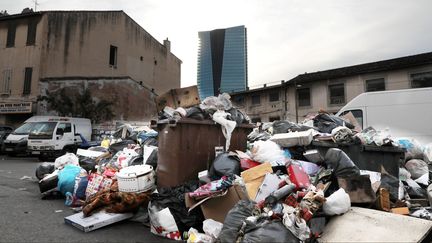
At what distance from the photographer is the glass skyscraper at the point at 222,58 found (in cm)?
4134

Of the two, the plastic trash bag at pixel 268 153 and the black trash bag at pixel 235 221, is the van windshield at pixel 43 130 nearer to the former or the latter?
the plastic trash bag at pixel 268 153

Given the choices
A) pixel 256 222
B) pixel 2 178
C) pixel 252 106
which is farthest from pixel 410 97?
pixel 252 106

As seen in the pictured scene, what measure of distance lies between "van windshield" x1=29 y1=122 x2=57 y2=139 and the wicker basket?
354 inches

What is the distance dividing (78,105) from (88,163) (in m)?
11.7

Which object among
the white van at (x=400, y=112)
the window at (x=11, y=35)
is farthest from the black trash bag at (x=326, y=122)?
the window at (x=11, y=35)

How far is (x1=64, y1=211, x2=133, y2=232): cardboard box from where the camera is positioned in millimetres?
3393

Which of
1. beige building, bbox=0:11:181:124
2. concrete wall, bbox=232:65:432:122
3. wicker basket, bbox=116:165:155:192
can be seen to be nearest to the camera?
wicker basket, bbox=116:165:155:192

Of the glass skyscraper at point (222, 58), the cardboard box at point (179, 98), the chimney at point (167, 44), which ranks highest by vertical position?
the glass skyscraper at point (222, 58)

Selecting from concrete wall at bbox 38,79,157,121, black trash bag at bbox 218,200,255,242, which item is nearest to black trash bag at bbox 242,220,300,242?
black trash bag at bbox 218,200,255,242

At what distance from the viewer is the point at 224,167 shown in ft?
12.4

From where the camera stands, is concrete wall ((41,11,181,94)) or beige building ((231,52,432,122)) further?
beige building ((231,52,432,122))

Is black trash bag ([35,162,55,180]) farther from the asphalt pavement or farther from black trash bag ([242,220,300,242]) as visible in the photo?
black trash bag ([242,220,300,242])

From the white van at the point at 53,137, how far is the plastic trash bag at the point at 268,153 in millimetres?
9699

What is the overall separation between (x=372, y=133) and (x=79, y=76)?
17219 mm
